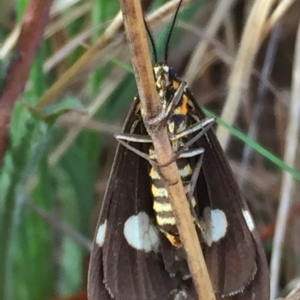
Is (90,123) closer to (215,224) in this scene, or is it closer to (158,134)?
(215,224)

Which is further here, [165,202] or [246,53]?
[246,53]

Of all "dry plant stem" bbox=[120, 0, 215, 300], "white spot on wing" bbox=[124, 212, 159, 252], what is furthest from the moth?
"dry plant stem" bbox=[120, 0, 215, 300]

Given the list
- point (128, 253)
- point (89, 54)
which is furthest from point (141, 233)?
point (89, 54)

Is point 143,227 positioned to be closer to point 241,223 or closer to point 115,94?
point 241,223

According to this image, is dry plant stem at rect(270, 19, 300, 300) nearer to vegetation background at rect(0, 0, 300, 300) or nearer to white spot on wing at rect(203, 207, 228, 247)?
vegetation background at rect(0, 0, 300, 300)

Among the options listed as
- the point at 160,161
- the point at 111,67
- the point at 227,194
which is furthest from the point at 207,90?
the point at 160,161

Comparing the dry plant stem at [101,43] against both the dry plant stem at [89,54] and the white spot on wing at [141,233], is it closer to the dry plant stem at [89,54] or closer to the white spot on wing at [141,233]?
the dry plant stem at [89,54]
